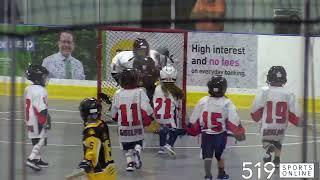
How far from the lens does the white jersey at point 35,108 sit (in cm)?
511

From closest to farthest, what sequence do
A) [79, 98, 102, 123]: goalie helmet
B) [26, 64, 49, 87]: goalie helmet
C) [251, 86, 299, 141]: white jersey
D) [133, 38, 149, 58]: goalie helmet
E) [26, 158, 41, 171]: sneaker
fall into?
[79, 98, 102, 123]: goalie helmet → [26, 158, 41, 171]: sneaker → [251, 86, 299, 141]: white jersey → [26, 64, 49, 87]: goalie helmet → [133, 38, 149, 58]: goalie helmet

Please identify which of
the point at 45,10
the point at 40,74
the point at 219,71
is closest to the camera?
the point at 45,10

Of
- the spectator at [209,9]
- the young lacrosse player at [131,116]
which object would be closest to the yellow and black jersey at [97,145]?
the young lacrosse player at [131,116]

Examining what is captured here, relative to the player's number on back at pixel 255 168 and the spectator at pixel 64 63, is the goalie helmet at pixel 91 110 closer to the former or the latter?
the player's number on back at pixel 255 168

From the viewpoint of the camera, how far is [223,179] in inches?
207

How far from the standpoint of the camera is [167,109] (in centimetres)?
616

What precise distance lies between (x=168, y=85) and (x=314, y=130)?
169 centimetres

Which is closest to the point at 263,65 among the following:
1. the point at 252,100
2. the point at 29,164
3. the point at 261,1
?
the point at 252,100

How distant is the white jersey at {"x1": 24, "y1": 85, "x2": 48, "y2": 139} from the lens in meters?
5.11

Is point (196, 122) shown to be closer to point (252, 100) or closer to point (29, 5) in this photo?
point (252, 100)

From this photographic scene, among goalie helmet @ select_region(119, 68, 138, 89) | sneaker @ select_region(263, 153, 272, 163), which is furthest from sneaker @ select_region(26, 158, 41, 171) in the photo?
sneaker @ select_region(263, 153, 272, 163)

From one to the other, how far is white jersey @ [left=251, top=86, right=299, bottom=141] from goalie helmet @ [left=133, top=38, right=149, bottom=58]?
1.38 meters

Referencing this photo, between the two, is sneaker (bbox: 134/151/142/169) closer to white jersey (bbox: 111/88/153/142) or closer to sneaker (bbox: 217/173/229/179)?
white jersey (bbox: 111/88/153/142)

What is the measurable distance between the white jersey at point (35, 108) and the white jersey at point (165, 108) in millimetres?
930
